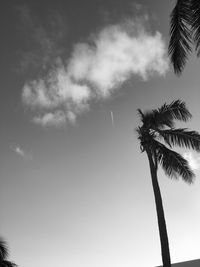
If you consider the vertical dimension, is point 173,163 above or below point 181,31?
below

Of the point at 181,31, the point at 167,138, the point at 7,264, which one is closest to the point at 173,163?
the point at 167,138

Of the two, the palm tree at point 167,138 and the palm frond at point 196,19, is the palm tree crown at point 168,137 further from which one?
the palm frond at point 196,19

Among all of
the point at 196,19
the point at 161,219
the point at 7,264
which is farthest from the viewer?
the point at 7,264

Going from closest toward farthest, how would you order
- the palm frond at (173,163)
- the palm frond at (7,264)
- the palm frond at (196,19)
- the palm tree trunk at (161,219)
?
the palm frond at (196,19) < the palm tree trunk at (161,219) < the palm frond at (173,163) < the palm frond at (7,264)

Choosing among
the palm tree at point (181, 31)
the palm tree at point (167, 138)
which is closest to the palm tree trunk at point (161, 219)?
the palm tree at point (167, 138)

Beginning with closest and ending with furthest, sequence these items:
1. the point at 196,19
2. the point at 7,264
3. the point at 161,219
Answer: the point at 196,19
the point at 161,219
the point at 7,264

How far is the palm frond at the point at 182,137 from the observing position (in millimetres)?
15952

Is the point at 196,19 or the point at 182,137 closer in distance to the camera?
the point at 196,19

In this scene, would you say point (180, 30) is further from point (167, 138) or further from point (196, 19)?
point (167, 138)

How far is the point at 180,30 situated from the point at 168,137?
623 centimetres

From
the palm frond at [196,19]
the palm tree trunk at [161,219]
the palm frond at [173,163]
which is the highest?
the palm frond at [196,19]

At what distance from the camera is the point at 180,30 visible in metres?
11.2

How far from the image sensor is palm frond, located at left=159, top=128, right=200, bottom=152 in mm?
15952

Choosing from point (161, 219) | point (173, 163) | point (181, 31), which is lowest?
point (161, 219)
